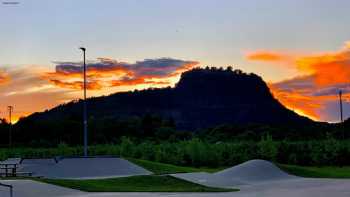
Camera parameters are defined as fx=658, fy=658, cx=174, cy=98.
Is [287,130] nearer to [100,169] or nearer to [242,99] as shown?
[242,99]

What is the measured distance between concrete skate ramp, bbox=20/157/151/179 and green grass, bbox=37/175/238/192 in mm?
5521

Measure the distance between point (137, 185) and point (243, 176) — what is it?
9035mm

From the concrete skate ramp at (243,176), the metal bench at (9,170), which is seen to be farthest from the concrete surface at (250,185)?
the metal bench at (9,170)

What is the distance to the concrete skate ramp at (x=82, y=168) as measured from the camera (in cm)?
4094

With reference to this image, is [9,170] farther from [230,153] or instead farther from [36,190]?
[230,153]

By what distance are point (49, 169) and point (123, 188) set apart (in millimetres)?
11272

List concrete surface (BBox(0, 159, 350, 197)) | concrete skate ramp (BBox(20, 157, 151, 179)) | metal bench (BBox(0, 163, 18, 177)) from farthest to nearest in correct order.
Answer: concrete skate ramp (BBox(20, 157, 151, 179)) → metal bench (BBox(0, 163, 18, 177)) → concrete surface (BBox(0, 159, 350, 197))

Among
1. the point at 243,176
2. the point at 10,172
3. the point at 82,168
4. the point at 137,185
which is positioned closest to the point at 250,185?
the point at 243,176

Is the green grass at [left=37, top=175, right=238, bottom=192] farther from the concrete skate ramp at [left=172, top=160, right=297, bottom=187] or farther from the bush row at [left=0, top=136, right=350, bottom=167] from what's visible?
the bush row at [left=0, top=136, right=350, bottom=167]

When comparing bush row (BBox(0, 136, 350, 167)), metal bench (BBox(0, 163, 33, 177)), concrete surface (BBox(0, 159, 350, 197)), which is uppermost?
bush row (BBox(0, 136, 350, 167))

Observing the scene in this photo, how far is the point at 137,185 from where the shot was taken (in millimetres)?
34281

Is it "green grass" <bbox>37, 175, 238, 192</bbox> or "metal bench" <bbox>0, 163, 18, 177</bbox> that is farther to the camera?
"metal bench" <bbox>0, 163, 18, 177</bbox>

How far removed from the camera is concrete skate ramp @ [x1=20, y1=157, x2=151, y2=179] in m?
40.9

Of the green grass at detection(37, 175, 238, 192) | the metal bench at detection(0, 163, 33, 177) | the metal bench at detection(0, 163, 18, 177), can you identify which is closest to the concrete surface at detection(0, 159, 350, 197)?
the green grass at detection(37, 175, 238, 192)
